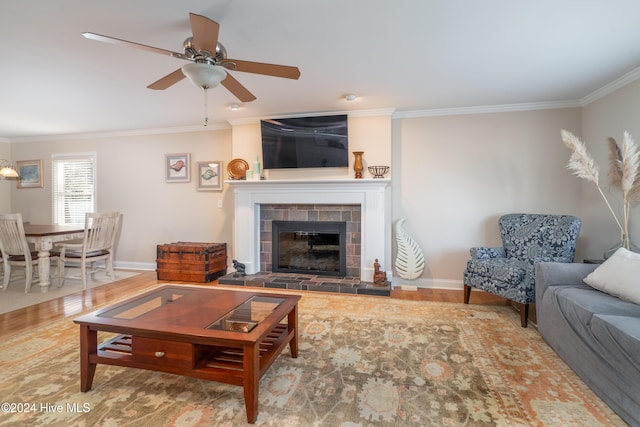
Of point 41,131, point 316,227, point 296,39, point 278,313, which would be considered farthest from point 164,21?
point 41,131

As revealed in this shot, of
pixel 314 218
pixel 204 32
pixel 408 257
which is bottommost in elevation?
pixel 408 257

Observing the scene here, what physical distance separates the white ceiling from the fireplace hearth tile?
7.29 ft

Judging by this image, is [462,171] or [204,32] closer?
[204,32]

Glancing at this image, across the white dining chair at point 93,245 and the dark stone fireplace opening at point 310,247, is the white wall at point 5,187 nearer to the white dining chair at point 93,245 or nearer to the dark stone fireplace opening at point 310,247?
the white dining chair at point 93,245

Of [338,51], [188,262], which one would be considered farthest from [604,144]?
[188,262]

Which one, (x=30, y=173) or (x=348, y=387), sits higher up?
(x=30, y=173)

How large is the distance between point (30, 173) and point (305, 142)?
5381 millimetres

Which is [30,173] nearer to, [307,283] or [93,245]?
[93,245]

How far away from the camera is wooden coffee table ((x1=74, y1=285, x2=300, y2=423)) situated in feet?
5.12

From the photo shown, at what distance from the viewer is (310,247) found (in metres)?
4.38

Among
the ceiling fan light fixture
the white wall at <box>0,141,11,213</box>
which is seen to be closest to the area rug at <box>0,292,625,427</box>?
the ceiling fan light fixture

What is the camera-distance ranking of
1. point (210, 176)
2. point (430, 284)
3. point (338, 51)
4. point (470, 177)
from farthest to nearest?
point (210, 176), point (430, 284), point (470, 177), point (338, 51)

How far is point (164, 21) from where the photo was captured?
6.50ft

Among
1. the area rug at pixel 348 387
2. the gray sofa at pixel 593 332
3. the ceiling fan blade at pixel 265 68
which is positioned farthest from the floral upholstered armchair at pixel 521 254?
the ceiling fan blade at pixel 265 68
